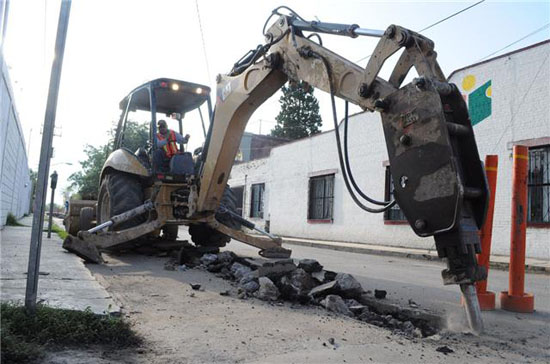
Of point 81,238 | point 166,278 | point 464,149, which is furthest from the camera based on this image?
point 81,238

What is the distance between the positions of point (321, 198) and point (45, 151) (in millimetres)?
16028

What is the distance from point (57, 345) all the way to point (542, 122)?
1118cm

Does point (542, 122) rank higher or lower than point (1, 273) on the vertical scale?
higher

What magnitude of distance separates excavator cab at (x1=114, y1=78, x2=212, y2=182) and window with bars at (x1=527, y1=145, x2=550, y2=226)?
778cm

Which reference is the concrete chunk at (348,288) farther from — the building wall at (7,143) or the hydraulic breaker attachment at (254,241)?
the building wall at (7,143)

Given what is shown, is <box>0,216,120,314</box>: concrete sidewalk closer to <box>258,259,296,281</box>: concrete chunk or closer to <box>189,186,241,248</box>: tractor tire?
<box>258,259,296,281</box>: concrete chunk

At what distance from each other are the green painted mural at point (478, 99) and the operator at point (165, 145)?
25.8 feet

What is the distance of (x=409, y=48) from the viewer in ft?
11.0

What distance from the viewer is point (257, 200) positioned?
984 inches

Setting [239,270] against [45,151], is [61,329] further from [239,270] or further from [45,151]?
[239,270]

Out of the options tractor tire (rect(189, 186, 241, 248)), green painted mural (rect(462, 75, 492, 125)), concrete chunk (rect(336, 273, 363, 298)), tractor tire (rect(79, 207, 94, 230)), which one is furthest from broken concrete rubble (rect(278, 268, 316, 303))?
green painted mural (rect(462, 75, 492, 125))

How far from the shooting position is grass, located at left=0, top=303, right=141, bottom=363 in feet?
8.99

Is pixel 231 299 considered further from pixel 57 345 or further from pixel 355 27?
pixel 355 27

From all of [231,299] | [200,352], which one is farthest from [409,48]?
[231,299]
